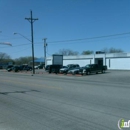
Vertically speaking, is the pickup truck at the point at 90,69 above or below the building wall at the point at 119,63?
below

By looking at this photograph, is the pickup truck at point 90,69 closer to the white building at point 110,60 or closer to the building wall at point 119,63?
the building wall at point 119,63

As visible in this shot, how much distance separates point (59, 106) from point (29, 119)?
221cm

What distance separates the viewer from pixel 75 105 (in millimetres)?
9289

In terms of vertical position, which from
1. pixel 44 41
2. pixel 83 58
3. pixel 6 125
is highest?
pixel 44 41

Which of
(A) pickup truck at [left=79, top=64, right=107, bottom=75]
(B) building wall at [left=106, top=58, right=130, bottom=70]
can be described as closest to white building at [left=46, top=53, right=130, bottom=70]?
(B) building wall at [left=106, top=58, right=130, bottom=70]

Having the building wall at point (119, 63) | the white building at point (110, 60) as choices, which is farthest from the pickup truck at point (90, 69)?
the white building at point (110, 60)

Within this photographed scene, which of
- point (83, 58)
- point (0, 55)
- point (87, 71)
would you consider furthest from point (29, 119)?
point (0, 55)

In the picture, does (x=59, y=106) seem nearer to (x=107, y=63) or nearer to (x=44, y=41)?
(x=107, y=63)

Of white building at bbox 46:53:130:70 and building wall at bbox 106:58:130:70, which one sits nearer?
building wall at bbox 106:58:130:70

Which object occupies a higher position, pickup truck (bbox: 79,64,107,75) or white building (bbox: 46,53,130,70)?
white building (bbox: 46,53,130,70)

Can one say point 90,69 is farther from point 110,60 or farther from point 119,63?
point 110,60

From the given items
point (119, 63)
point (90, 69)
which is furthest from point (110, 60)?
point (90, 69)

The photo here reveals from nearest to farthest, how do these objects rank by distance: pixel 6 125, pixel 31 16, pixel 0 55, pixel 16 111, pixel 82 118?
pixel 6 125 < pixel 82 118 < pixel 16 111 < pixel 31 16 < pixel 0 55

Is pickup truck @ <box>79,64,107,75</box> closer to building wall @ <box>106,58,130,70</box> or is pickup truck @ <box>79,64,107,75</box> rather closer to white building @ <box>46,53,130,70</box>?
building wall @ <box>106,58,130,70</box>
